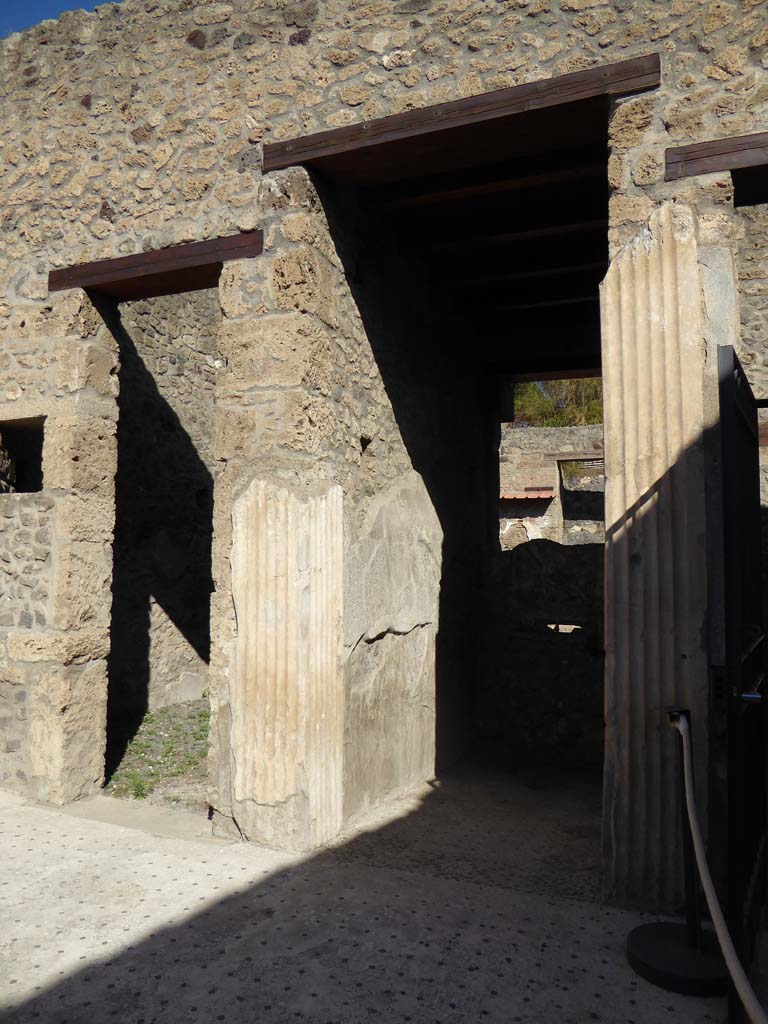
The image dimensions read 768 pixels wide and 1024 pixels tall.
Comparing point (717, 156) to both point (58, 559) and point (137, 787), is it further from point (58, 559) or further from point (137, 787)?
point (137, 787)

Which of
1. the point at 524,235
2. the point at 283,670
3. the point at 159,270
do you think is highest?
the point at 524,235

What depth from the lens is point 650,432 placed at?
3109 mm

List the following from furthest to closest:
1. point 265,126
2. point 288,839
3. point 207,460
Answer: point 207,460
point 265,126
point 288,839

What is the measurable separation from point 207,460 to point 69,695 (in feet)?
11.6

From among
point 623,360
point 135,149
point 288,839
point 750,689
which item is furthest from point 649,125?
point 288,839

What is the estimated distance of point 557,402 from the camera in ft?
72.3

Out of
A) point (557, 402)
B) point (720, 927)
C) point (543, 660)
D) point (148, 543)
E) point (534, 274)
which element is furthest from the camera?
point (557, 402)

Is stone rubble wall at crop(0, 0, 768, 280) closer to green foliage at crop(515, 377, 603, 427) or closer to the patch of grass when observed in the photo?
the patch of grass

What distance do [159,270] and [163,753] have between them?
10.5ft

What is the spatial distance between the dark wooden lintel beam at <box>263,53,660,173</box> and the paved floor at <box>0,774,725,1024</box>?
320cm

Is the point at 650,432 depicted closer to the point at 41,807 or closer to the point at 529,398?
the point at 41,807

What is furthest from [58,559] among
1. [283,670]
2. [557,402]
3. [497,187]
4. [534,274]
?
[557,402]

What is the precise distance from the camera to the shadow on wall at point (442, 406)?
177 inches

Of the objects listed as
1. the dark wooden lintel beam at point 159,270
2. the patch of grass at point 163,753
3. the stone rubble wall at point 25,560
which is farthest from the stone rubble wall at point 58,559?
the patch of grass at point 163,753
